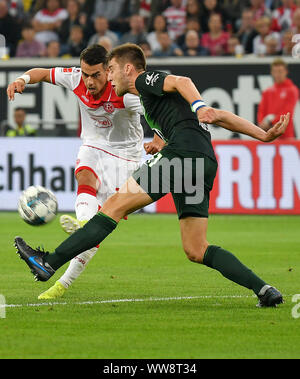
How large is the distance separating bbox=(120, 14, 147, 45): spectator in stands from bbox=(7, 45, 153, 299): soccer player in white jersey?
11913 millimetres

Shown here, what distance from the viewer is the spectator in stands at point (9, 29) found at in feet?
73.7

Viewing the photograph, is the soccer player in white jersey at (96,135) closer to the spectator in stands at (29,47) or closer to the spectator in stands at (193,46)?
the spectator in stands at (193,46)

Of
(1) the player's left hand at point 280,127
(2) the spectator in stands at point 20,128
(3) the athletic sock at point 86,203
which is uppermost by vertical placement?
(1) the player's left hand at point 280,127

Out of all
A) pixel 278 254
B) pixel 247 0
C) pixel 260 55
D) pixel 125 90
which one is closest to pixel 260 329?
pixel 125 90

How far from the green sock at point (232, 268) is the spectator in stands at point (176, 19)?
14.6 m

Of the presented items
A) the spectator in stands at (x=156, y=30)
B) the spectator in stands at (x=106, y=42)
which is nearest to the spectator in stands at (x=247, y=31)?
the spectator in stands at (x=156, y=30)

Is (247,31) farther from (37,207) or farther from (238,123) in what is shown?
(238,123)

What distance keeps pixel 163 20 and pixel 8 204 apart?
594 centimetres

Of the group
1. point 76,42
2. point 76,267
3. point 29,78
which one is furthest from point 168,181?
point 76,42

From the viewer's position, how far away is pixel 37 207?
877 cm

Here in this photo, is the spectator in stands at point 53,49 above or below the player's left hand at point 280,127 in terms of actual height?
below

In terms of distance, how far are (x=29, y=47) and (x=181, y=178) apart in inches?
598

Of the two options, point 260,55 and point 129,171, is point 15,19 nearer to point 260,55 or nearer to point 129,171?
point 260,55

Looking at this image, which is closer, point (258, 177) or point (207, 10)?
point (258, 177)
